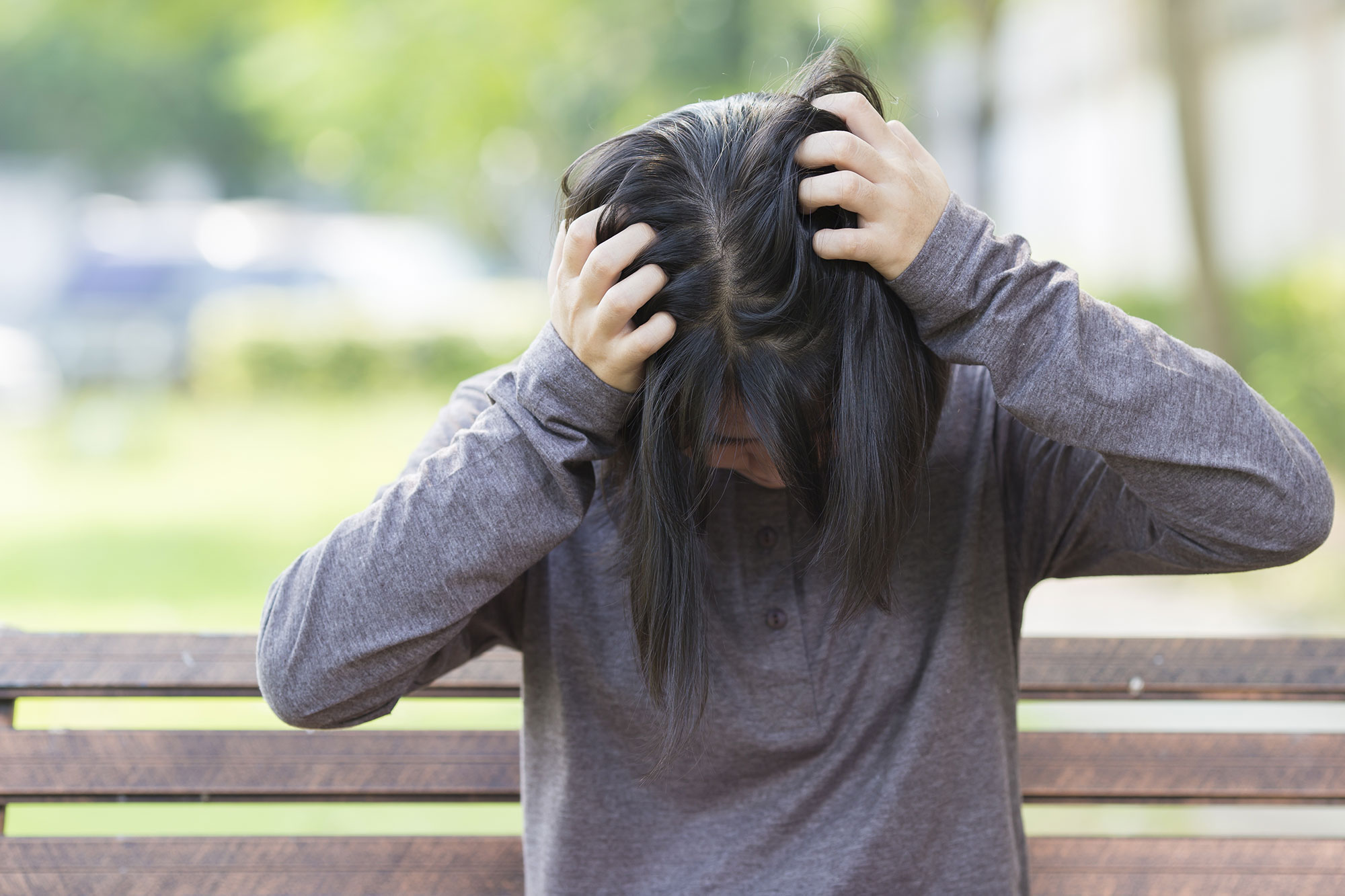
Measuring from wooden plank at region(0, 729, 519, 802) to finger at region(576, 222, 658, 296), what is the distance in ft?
2.73

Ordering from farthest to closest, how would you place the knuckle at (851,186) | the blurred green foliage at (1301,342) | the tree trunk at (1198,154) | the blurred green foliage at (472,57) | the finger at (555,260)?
the blurred green foliage at (472,57) < the blurred green foliage at (1301,342) < the tree trunk at (1198,154) < the finger at (555,260) < the knuckle at (851,186)

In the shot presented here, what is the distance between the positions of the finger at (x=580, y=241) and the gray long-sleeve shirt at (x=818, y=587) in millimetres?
A: 75

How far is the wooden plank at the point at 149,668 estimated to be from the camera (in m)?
1.69

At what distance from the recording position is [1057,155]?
14.4m

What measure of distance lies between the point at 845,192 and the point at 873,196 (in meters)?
0.03

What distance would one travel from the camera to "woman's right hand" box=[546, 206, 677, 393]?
115 centimetres

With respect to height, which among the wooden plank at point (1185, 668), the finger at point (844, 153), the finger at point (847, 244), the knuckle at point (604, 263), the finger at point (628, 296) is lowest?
the wooden plank at point (1185, 668)

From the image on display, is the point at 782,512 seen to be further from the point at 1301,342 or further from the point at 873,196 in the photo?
the point at 1301,342

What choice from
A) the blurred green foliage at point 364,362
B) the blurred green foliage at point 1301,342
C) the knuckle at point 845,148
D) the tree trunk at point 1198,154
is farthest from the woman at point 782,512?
the blurred green foliage at point 364,362

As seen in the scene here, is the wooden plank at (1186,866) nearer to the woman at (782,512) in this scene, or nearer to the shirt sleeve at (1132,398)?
the woman at (782,512)

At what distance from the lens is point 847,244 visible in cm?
113

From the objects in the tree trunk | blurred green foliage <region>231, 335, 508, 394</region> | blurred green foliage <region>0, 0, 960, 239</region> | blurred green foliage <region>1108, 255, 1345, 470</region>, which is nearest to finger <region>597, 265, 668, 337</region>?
the tree trunk

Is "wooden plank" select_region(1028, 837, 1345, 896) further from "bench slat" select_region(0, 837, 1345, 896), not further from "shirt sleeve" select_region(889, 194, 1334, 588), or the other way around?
"shirt sleeve" select_region(889, 194, 1334, 588)

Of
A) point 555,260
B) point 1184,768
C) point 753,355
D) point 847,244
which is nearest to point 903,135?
point 847,244
